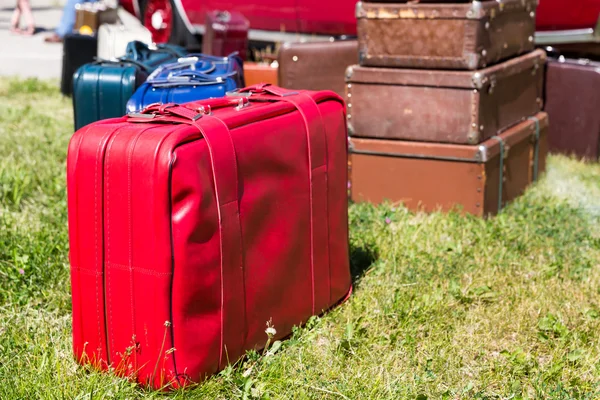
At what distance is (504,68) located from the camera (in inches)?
186

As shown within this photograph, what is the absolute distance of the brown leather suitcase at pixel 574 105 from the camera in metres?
5.58

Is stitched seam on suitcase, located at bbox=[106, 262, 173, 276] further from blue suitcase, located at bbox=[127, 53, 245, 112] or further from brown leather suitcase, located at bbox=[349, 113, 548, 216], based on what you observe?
brown leather suitcase, located at bbox=[349, 113, 548, 216]

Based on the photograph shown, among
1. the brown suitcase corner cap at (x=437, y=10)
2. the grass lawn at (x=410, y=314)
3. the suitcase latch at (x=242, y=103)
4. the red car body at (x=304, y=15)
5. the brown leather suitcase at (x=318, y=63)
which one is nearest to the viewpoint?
the grass lawn at (x=410, y=314)

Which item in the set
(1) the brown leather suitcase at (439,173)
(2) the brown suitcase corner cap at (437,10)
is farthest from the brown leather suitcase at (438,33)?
(1) the brown leather suitcase at (439,173)

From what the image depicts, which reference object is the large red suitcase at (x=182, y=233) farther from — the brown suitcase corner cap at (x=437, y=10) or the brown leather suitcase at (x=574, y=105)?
the brown leather suitcase at (x=574, y=105)

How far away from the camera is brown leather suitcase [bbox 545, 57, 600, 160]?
5.58m

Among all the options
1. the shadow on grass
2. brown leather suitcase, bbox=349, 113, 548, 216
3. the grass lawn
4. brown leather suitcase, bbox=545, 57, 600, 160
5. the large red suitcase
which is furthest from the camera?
brown leather suitcase, bbox=545, 57, 600, 160

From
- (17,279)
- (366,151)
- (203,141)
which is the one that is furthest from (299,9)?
(203,141)

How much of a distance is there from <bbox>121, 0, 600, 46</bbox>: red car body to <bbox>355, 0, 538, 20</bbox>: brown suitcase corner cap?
1814mm

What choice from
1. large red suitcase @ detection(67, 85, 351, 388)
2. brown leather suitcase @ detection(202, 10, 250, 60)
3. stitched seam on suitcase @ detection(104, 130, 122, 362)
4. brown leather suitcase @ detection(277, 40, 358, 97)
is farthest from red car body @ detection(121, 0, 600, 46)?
stitched seam on suitcase @ detection(104, 130, 122, 362)

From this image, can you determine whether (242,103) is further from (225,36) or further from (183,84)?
(225,36)

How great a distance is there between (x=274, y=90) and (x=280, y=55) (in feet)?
8.79

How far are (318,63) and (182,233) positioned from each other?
11.2ft

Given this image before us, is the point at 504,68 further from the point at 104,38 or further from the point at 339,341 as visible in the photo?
the point at 104,38
